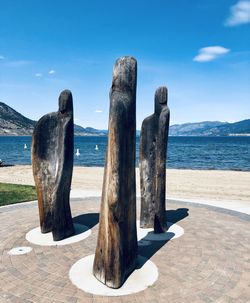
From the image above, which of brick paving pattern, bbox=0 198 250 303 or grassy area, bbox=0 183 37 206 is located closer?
brick paving pattern, bbox=0 198 250 303

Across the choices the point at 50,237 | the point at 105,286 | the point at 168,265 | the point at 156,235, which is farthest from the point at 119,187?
the point at 50,237

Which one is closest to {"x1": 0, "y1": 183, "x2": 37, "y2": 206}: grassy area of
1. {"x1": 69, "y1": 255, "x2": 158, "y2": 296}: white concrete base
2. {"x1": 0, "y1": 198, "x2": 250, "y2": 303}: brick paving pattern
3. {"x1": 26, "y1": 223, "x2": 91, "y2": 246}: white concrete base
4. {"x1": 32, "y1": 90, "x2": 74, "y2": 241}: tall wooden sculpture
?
{"x1": 0, "y1": 198, "x2": 250, "y2": 303}: brick paving pattern

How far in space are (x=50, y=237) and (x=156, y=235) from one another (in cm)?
291

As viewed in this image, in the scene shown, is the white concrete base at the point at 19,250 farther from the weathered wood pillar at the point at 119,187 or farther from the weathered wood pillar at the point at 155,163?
the weathered wood pillar at the point at 155,163

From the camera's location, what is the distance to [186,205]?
480 inches

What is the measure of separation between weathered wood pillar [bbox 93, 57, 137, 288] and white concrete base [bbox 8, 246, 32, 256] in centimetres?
222

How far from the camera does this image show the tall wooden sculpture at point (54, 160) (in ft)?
26.8

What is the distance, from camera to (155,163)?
886cm

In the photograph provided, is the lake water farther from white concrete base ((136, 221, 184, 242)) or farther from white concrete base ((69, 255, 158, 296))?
white concrete base ((69, 255, 158, 296))

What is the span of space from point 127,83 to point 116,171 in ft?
5.84

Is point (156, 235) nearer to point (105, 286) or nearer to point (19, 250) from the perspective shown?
point (105, 286)

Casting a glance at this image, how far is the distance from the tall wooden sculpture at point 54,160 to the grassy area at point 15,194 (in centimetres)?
472

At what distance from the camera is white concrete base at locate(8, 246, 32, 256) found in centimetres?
714

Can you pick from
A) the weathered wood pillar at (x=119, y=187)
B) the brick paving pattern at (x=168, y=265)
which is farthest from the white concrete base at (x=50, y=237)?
the weathered wood pillar at (x=119, y=187)
